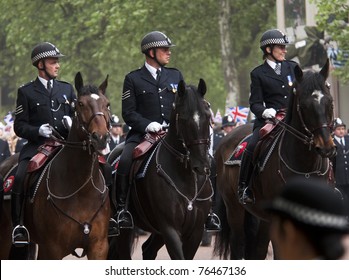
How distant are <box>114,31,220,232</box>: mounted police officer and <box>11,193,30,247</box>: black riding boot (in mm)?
1184

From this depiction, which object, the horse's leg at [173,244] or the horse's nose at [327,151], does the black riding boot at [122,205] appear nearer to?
the horse's leg at [173,244]

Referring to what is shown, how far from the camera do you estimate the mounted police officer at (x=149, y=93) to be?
42.0 feet

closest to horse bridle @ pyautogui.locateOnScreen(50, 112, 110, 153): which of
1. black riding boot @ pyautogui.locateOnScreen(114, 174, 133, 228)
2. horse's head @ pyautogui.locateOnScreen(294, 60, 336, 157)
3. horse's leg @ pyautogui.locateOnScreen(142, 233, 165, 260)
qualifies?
black riding boot @ pyautogui.locateOnScreen(114, 174, 133, 228)

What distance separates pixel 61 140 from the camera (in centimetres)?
1182

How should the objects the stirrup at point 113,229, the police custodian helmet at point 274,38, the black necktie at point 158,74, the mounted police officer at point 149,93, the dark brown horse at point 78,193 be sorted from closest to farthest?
the dark brown horse at point 78,193, the stirrup at point 113,229, the mounted police officer at point 149,93, the black necktie at point 158,74, the police custodian helmet at point 274,38

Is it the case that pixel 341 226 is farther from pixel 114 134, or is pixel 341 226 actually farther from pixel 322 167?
pixel 114 134

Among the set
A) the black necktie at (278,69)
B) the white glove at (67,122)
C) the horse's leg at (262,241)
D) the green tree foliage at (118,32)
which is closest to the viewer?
the white glove at (67,122)

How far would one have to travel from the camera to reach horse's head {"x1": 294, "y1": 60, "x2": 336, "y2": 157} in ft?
38.1

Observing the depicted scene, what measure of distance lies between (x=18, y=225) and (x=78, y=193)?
782mm

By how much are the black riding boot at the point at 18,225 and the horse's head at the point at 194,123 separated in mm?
1755

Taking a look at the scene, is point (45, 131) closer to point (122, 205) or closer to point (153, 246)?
point (122, 205)

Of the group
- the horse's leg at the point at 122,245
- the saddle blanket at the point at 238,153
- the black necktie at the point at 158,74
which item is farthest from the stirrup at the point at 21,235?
the saddle blanket at the point at 238,153
